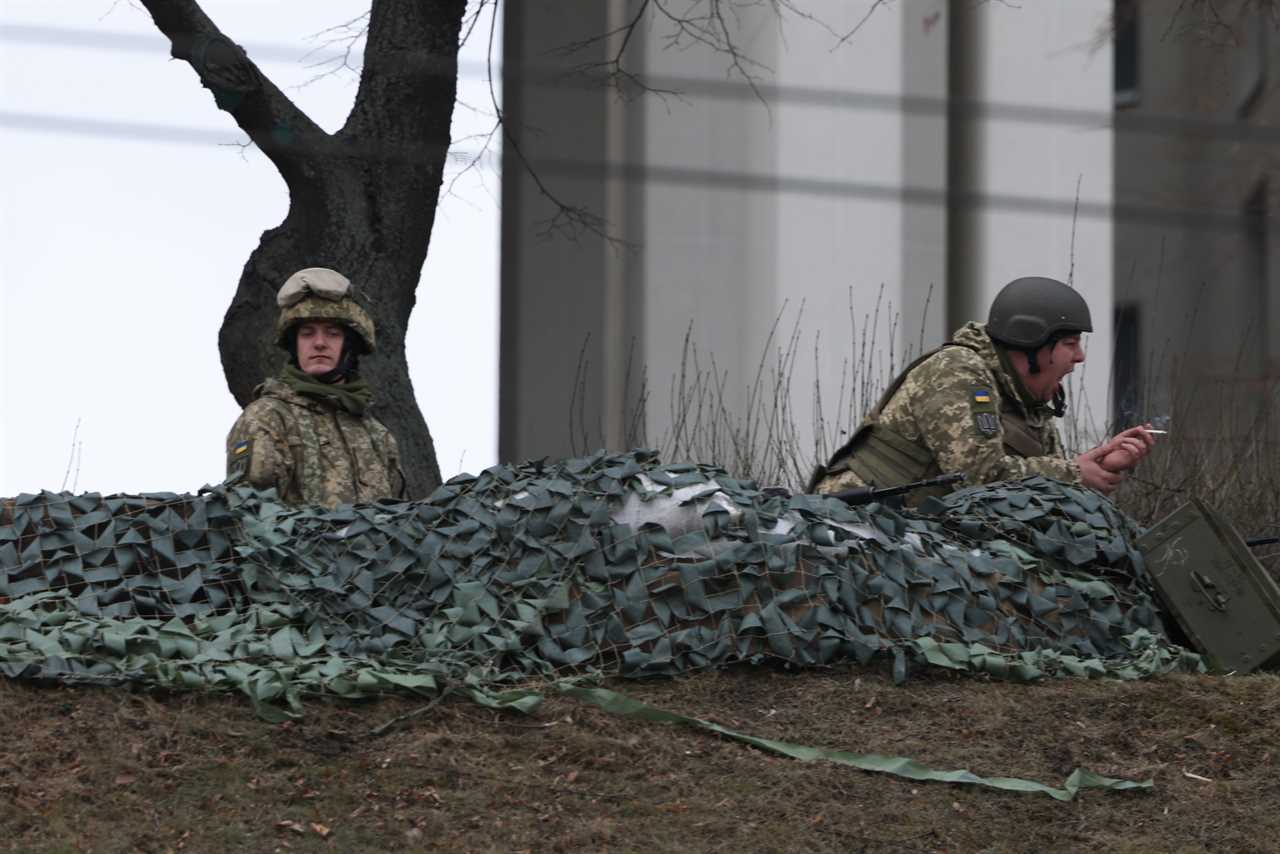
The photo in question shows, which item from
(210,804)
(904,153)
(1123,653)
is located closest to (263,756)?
(210,804)

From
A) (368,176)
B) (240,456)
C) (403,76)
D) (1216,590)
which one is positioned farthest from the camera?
(403,76)

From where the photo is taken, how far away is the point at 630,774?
15.0 feet

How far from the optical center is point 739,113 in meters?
10.3

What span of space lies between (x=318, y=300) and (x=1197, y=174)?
6.50 metres

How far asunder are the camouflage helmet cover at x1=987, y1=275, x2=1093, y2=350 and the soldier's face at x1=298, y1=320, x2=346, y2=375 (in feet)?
7.13

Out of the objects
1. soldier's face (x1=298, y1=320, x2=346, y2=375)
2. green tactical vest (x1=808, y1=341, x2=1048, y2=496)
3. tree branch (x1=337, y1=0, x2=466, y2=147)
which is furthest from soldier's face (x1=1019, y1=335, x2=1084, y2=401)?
tree branch (x1=337, y1=0, x2=466, y2=147)

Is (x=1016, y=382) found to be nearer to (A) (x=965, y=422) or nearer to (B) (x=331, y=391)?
(A) (x=965, y=422)

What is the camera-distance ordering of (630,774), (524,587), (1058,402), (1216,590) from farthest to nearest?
(1058,402) < (1216,590) < (524,587) < (630,774)

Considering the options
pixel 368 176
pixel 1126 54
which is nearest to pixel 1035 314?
pixel 368 176

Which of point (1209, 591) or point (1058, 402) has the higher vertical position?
point (1058, 402)

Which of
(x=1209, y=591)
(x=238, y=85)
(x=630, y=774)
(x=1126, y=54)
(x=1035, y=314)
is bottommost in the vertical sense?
(x=630, y=774)

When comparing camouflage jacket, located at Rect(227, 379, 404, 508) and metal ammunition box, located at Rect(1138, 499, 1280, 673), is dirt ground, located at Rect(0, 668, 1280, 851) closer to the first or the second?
metal ammunition box, located at Rect(1138, 499, 1280, 673)

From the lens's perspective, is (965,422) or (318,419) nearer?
(965,422)

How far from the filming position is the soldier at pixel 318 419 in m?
6.24
